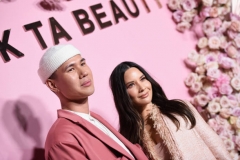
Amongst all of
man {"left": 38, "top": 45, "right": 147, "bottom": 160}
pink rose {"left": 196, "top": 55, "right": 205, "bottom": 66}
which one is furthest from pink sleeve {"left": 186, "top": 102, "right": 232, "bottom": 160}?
pink rose {"left": 196, "top": 55, "right": 205, "bottom": 66}

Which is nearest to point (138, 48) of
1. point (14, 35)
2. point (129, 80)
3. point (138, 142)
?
point (129, 80)

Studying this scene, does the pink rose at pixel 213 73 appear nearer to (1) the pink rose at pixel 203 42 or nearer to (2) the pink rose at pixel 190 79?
(2) the pink rose at pixel 190 79

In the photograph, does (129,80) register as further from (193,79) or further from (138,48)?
(193,79)

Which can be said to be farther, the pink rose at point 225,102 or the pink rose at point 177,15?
the pink rose at point 177,15

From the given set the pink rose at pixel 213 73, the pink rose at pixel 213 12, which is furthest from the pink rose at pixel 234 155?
the pink rose at pixel 213 12

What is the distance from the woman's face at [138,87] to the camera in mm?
1976

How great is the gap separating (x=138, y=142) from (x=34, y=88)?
27.2 inches

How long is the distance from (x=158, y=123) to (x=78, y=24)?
0.83 meters

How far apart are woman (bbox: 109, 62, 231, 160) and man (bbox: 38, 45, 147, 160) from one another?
294 mm

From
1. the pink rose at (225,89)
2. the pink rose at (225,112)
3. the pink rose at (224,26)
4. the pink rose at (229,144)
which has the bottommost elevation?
the pink rose at (229,144)

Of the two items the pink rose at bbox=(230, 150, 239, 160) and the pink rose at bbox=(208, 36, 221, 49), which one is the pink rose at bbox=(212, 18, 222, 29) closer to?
the pink rose at bbox=(208, 36, 221, 49)

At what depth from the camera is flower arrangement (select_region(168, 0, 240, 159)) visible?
265 cm

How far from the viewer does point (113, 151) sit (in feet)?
5.39

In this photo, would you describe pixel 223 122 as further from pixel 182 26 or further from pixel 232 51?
pixel 182 26
